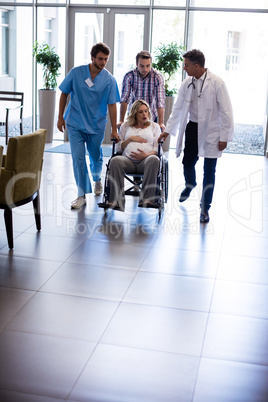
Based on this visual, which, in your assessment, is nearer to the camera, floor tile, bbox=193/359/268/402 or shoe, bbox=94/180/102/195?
floor tile, bbox=193/359/268/402

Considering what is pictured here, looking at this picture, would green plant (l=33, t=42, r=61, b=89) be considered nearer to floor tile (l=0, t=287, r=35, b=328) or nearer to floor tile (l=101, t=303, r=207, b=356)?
floor tile (l=0, t=287, r=35, b=328)

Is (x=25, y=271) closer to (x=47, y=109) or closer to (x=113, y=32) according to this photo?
(x=47, y=109)

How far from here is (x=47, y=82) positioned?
915 centimetres

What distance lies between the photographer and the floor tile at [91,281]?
3188 mm

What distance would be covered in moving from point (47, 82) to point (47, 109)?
1.51 ft

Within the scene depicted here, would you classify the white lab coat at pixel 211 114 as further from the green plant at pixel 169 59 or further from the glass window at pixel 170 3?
the glass window at pixel 170 3

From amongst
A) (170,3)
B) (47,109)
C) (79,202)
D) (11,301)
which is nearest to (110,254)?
(11,301)

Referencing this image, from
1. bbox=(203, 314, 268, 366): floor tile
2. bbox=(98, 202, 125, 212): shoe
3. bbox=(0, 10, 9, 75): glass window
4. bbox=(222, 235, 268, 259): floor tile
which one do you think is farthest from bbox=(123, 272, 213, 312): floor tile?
bbox=(0, 10, 9, 75): glass window

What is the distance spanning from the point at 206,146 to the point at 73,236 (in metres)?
1.43

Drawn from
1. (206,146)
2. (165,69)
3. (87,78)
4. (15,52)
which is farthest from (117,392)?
(15,52)

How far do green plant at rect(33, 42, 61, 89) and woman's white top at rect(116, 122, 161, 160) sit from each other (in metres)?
4.49

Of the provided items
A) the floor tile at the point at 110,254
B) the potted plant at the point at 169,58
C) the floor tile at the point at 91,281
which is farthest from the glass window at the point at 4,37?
the floor tile at the point at 91,281

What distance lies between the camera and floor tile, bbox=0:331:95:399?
2.23m

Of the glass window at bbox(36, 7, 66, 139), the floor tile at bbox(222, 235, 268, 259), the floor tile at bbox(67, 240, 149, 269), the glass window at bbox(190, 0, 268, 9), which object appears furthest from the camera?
the glass window at bbox(36, 7, 66, 139)
